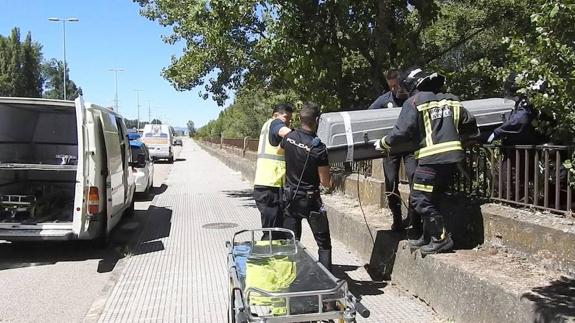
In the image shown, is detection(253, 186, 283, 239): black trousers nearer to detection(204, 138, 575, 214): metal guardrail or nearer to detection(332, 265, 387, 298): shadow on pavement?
detection(332, 265, 387, 298): shadow on pavement

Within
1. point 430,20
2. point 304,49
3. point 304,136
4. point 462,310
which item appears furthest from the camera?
point 430,20

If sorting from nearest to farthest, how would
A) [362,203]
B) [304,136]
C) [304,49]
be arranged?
[304,136]
[362,203]
[304,49]

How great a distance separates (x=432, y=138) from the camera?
5254 millimetres

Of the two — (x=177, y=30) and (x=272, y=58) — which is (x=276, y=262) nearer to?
(x=272, y=58)

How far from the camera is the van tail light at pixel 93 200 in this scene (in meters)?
7.49

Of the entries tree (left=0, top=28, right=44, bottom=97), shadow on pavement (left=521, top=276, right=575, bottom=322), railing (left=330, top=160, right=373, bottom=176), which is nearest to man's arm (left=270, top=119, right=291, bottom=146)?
shadow on pavement (left=521, top=276, right=575, bottom=322)

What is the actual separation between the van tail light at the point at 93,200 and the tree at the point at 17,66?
76594 mm

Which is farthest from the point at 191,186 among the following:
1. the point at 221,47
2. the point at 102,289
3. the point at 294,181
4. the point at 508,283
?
the point at 508,283

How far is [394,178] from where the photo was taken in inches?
264

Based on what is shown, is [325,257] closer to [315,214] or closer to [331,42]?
[315,214]

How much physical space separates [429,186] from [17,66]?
85.7 metres

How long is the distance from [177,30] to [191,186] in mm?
6649

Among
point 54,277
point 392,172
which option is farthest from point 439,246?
point 54,277

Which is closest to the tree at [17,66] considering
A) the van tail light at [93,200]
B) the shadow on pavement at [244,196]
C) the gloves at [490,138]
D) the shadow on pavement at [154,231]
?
the shadow on pavement at [244,196]
